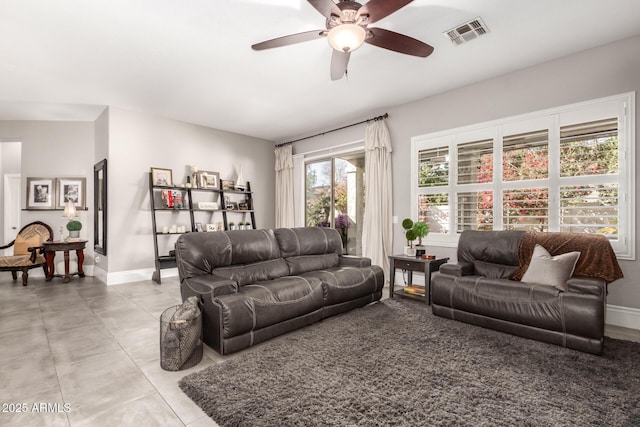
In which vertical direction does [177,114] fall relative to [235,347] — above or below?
above

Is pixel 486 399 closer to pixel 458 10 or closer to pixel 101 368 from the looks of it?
pixel 101 368

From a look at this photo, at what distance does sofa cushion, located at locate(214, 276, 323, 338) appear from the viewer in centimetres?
240

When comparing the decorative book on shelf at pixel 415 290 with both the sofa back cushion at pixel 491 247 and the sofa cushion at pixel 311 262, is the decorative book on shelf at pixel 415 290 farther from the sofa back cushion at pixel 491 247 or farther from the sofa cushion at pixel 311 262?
the sofa cushion at pixel 311 262

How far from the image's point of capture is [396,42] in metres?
2.55

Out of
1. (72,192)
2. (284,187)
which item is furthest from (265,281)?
(72,192)

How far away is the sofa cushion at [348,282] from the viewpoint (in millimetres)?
3227

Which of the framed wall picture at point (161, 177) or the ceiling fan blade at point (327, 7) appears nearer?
the ceiling fan blade at point (327, 7)

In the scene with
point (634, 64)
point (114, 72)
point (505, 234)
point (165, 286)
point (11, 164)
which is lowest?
point (165, 286)

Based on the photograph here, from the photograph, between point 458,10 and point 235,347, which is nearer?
point 235,347

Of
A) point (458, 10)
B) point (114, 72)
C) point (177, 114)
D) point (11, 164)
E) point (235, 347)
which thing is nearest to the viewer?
point (235, 347)

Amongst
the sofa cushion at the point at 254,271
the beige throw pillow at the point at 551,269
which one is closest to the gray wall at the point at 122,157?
the sofa cushion at the point at 254,271

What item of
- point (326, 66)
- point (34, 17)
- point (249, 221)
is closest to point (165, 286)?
point (249, 221)

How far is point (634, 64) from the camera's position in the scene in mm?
3102

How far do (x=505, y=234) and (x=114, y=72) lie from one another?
494 centimetres
